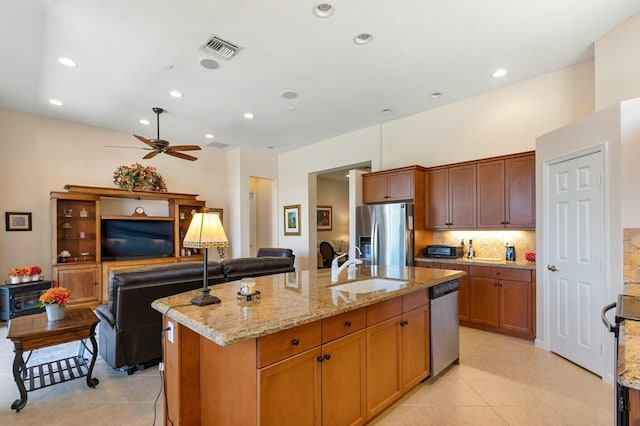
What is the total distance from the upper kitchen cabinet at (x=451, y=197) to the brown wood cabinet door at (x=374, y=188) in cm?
69

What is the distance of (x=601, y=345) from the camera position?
2850mm

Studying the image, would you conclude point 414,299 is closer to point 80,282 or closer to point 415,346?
point 415,346

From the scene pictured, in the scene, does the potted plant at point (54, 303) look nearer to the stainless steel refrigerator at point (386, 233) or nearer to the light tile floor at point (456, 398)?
the light tile floor at point (456, 398)

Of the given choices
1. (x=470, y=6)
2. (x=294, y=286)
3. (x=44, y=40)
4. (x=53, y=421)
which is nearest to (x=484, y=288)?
(x=294, y=286)

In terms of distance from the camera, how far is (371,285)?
284cm

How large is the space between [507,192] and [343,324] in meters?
3.29

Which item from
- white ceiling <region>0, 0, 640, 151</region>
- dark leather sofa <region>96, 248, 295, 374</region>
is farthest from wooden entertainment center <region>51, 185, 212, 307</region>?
dark leather sofa <region>96, 248, 295, 374</region>

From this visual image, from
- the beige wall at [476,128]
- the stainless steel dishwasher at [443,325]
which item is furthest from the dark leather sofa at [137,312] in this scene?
the beige wall at [476,128]

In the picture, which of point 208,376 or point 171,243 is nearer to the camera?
point 208,376

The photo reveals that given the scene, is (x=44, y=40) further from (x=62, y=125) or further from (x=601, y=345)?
(x=601, y=345)

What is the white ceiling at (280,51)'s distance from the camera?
273 cm

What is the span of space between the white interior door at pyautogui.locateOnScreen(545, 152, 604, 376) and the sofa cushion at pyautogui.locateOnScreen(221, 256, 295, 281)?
121 inches

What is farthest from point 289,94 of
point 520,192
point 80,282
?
point 80,282

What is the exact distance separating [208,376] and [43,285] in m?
4.61
